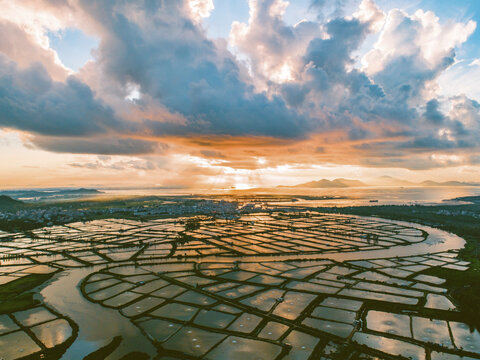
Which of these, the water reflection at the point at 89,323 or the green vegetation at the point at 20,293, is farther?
the green vegetation at the point at 20,293

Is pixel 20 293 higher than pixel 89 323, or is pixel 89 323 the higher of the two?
pixel 20 293

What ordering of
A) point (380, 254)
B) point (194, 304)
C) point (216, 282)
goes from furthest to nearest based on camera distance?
point (380, 254) → point (216, 282) → point (194, 304)

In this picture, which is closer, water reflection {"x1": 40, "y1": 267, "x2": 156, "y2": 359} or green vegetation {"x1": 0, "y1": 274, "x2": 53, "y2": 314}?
water reflection {"x1": 40, "y1": 267, "x2": 156, "y2": 359}

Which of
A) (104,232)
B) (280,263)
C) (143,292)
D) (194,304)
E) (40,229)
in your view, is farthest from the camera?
(40,229)

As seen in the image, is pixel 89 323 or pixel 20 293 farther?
pixel 20 293

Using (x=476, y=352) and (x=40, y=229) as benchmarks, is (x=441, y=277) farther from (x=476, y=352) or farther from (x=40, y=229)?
(x=40, y=229)

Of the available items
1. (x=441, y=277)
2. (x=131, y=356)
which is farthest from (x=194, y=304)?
(x=441, y=277)

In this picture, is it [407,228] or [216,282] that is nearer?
[216,282]
